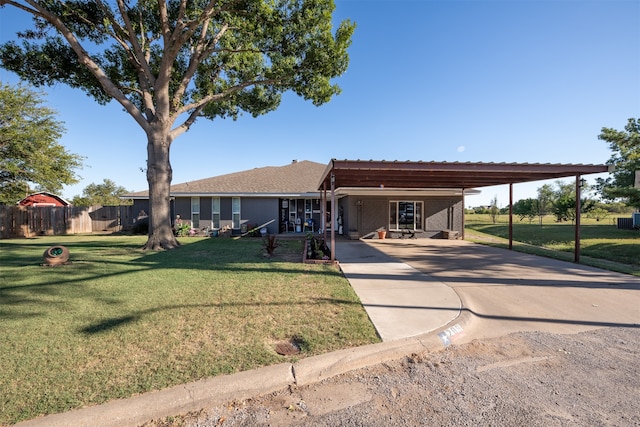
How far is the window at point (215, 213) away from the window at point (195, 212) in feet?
2.79

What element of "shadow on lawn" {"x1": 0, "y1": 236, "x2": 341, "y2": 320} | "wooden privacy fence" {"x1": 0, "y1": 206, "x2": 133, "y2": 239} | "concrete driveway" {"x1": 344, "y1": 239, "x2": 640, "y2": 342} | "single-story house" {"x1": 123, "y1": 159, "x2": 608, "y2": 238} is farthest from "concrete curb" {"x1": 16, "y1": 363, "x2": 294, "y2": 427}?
"wooden privacy fence" {"x1": 0, "y1": 206, "x2": 133, "y2": 239}

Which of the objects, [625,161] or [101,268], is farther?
[625,161]

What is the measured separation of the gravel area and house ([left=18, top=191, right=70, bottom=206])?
109 ft

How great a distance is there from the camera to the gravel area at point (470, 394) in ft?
7.30

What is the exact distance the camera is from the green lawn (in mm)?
2525

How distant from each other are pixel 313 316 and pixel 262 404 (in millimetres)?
1764

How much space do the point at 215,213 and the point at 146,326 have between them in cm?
1425

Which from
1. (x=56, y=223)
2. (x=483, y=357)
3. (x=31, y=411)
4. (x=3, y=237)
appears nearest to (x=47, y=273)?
(x=31, y=411)

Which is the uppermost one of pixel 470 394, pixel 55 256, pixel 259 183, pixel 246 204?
pixel 259 183

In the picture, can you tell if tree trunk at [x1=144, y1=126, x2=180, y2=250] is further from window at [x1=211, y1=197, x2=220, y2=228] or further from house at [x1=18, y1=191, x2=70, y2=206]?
house at [x1=18, y1=191, x2=70, y2=206]

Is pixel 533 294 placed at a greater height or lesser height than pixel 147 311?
lesser

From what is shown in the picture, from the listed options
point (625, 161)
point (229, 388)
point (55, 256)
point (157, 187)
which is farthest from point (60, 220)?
point (625, 161)

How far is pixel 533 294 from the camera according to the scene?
5551 millimetres

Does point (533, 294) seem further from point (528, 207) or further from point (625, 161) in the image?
point (528, 207)
